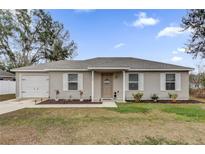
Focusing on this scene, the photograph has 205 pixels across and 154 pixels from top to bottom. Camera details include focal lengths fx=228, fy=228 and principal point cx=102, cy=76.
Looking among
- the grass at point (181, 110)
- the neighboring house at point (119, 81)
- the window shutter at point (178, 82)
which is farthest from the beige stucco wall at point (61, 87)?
the window shutter at point (178, 82)

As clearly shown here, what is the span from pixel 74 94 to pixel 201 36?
12249 millimetres

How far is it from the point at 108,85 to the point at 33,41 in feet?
66.6

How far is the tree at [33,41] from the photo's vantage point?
32.5 m

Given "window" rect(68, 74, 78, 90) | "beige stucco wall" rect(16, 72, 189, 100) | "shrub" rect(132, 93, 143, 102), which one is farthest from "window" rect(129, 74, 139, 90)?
"window" rect(68, 74, 78, 90)

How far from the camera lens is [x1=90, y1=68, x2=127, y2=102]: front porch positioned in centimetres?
1717

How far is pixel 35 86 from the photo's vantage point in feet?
60.9

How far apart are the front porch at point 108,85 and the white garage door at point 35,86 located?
168 inches

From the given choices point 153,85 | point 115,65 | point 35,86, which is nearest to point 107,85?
point 115,65

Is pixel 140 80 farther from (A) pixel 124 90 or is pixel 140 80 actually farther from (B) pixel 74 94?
(B) pixel 74 94

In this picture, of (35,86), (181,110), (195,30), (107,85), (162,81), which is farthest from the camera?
(195,30)

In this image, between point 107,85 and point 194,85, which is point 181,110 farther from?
point 194,85

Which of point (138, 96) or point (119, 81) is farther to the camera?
point (119, 81)

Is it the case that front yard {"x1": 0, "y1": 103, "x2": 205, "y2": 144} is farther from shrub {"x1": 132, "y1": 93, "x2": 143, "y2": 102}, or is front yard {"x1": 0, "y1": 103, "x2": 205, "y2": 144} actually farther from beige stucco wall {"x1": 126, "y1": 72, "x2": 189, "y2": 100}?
beige stucco wall {"x1": 126, "y1": 72, "x2": 189, "y2": 100}
